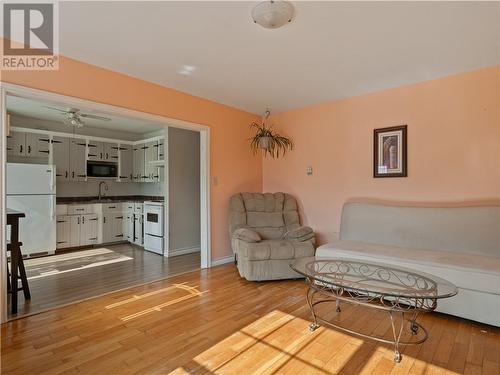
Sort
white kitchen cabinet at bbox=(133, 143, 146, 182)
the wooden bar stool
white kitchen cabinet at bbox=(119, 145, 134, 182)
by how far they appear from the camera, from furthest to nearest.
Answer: white kitchen cabinet at bbox=(119, 145, 134, 182) → white kitchen cabinet at bbox=(133, 143, 146, 182) → the wooden bar stool

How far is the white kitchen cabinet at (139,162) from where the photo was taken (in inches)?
228

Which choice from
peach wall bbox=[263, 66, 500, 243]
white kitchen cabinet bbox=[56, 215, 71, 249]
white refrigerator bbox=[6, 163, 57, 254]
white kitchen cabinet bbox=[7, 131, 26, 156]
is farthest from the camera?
white kitchen cabinet bbox=[56, 215, 71, 249]

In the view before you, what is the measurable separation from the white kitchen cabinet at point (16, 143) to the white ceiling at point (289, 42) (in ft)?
10.2

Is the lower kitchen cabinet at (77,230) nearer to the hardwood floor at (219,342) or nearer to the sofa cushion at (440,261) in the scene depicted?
the hardwood floor at (219,342)

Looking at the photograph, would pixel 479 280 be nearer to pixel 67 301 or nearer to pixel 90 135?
pixel 67 301

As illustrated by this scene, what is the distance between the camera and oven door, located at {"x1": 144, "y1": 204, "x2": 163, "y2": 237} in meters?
4.82

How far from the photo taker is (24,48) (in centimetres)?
244

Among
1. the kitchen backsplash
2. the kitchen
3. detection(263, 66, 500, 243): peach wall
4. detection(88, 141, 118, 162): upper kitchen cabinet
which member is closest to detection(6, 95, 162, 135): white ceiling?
the kitchen

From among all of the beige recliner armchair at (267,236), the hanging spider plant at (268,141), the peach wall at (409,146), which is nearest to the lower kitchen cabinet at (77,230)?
the beige recliner armchair at (267,236)

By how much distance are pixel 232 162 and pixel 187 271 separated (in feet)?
5.84

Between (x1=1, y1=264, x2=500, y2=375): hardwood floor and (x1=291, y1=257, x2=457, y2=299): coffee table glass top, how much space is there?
370 millimetres

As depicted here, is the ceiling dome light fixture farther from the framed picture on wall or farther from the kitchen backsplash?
the kitchen backsplash

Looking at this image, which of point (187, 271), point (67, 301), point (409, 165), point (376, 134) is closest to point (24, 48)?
point (67, 301)

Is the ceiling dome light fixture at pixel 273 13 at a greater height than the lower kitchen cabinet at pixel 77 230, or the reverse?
the ceiling dome light fixture at pixel 273 13
